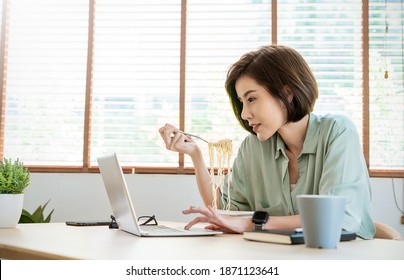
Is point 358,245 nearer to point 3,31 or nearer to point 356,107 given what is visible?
point 356,107

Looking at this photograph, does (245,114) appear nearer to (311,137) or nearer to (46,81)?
(311,137)

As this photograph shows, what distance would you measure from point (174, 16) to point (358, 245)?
296 cm

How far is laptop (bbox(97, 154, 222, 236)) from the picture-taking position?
129cm

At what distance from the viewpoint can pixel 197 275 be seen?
2.89ft

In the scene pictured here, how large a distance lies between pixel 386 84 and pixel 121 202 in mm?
2776

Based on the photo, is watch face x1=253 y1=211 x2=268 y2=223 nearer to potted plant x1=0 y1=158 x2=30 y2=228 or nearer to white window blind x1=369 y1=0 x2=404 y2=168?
potted plant x1=0 y1=158 x2=30 y2=228

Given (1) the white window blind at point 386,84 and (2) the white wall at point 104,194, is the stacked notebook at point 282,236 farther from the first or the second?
(1) the white window blind at point 386,84

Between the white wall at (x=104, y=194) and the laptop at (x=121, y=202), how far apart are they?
204 cm

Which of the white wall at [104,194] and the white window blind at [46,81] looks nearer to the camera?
the white wall at [104,194]

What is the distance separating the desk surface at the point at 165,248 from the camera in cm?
96

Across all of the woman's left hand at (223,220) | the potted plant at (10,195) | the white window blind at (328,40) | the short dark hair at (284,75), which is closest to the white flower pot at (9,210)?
the potted plant at (10,195)

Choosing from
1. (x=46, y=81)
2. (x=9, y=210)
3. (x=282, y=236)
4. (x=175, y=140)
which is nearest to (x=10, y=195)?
(x=9, y=210)

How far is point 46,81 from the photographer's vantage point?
12.6 feet

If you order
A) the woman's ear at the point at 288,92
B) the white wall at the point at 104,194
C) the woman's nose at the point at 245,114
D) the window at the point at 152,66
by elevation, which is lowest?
the white wall at the point at 104,194
